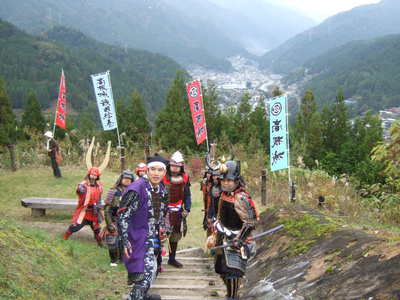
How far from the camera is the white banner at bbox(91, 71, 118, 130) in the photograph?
1338 centimetres

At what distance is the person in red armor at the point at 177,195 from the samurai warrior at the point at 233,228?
133 centimetres

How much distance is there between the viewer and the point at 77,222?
6.61m

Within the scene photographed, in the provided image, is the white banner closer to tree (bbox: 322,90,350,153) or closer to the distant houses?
the distant houses

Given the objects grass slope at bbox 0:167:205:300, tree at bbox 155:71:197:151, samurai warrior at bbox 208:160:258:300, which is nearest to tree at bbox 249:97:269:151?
tree at bbox 155:71:197:151

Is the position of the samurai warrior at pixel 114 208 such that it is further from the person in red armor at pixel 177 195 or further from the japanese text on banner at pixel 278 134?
the japanese text on banner at pixel 278 134

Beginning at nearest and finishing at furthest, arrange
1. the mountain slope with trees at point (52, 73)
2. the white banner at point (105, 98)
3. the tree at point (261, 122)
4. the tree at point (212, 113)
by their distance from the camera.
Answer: the white banner at point (105, 98), the tree at point (212, 113), the tree at point (261, 122), the mountain slope with trees at point (52, 73)

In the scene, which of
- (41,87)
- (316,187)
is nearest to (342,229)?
(316,187)

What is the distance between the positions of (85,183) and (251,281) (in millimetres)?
3206

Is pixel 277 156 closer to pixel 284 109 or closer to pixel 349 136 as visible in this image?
pixel 284 109

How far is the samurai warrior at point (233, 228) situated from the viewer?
409 cm

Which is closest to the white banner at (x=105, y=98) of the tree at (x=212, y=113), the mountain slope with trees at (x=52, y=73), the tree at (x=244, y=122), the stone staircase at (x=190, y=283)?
the stone staircase at (x=190, y=283)

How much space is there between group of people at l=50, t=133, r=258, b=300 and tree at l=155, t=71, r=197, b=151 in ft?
52.9

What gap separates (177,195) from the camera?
5.68m

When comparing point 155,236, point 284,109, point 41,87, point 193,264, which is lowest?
point 193,264
